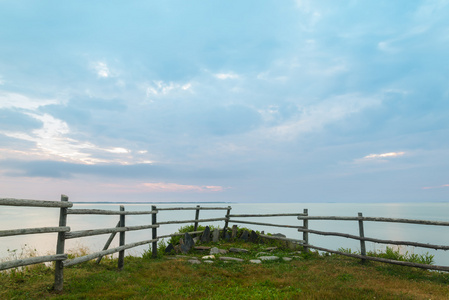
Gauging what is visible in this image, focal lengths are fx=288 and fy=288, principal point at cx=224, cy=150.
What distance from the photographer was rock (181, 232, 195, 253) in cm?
1230

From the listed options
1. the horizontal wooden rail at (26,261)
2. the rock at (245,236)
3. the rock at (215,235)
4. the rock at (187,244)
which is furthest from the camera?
the rock at (245,236)

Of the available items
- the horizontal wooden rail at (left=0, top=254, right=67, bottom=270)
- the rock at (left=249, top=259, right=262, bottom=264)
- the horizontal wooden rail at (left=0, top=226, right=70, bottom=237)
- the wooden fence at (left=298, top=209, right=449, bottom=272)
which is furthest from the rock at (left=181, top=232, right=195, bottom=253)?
the horizontal wooden rail at (left=0, top=226, right=70, bottom=237)

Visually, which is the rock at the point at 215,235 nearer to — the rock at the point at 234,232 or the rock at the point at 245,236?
the rock at the point at 234,232

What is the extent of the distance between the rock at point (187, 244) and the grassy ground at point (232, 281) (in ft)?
7.40

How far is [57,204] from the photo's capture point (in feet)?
20.4

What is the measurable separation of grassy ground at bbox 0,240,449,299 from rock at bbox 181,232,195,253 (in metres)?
2.26

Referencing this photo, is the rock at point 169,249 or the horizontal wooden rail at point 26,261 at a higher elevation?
the horizontal wooden rail at point 26,261

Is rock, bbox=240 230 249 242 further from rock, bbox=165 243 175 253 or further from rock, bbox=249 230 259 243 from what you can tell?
rock, bbox=165 243 175 253

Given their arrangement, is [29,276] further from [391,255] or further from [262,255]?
[391,255]

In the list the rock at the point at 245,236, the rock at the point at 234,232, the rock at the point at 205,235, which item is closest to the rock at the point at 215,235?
the rock at the point at 205,235

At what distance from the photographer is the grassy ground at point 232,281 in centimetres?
621

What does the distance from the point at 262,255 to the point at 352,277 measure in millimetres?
3880

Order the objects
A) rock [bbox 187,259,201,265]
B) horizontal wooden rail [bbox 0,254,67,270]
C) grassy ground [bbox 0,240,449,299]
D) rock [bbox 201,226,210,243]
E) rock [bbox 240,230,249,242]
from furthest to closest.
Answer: rock [bbox 240,230,249,242]
rock [bbox 201,226,210,243]
rock [bbox 187,259,201,265]
grassy ground [bbox 0,240,449,299]
horizontal wooden rail [bbox 0,254,67,270]

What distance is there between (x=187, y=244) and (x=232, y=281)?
5218 mm
